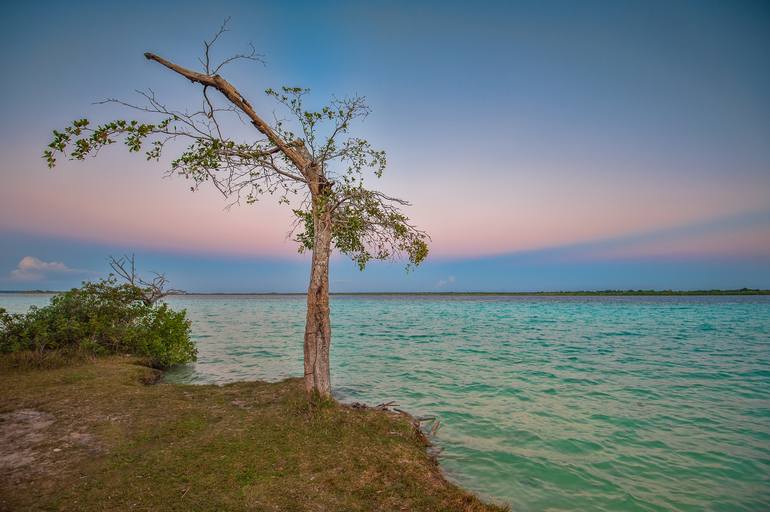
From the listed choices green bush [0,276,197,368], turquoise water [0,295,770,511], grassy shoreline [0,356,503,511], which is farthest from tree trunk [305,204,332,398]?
green bush [0,276,197,368]

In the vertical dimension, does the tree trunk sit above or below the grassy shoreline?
above

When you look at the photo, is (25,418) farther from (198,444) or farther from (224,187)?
(224,187)

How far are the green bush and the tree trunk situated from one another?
1117cm

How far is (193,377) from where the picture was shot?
53.8ft

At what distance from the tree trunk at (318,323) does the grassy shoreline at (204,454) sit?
2.10 feet

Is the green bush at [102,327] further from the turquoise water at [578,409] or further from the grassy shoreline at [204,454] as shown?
the grassy shoreline at [204,454]

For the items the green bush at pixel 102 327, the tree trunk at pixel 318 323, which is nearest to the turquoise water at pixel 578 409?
the green bush at pixel 102 327

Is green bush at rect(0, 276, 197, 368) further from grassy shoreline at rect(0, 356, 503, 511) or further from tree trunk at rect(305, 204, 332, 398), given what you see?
tree trunk at rect(305, 204, 332, 398)

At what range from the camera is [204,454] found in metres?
7.30

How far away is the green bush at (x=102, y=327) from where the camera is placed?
1477cm

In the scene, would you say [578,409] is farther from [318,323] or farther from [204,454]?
[204,454]

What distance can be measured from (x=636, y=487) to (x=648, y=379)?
Result: 11.5 m

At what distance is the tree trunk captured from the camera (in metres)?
10.0

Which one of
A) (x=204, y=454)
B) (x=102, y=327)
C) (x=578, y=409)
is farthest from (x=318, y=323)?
(x=102, y=327)
